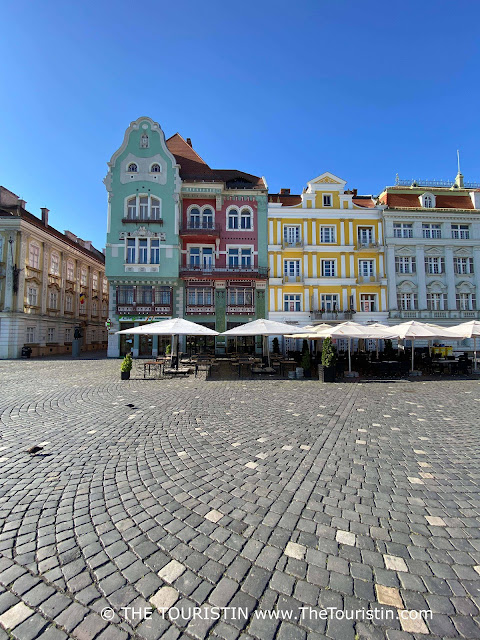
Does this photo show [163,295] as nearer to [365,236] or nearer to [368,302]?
[368,302]

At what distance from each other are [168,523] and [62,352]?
3405 centimetres

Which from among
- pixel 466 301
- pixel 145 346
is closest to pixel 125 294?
pixel 145 346

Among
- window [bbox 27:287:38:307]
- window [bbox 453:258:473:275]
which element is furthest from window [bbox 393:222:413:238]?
→ window [bbox 27:287:38:307]

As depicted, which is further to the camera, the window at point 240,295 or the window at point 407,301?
the window at point 407,301

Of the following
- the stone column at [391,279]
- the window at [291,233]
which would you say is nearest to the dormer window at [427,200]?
the stone column at [391,279]

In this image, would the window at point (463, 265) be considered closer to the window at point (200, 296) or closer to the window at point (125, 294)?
the window at point (200, 296)

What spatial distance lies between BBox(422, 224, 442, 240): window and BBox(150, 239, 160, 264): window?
85.0ft

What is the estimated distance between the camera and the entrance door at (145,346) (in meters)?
27.1

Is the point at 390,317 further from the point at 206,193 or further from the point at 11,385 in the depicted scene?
the point at 11,385

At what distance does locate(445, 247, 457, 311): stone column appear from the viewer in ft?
93.8

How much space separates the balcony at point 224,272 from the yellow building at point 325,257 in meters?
1.30

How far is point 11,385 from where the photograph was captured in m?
11.6

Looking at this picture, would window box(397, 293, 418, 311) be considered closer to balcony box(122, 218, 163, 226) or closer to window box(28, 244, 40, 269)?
balcony box(122, 218, 163, 226)

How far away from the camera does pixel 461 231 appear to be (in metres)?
29.5
